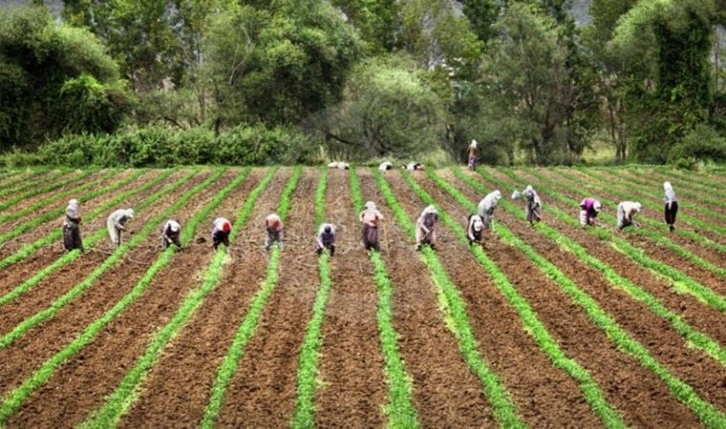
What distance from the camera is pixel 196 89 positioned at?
42625 millimetres

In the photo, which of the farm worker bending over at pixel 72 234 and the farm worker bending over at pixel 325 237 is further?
the farm worker bending over at pixel 72 234

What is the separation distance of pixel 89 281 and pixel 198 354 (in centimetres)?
500

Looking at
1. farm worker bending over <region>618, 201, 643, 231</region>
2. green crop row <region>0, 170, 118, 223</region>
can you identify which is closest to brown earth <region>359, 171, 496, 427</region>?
farm worker bending over <region>618, 201, 643, 231</region>

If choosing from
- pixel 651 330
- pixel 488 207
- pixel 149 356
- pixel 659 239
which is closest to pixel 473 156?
pixel 659 239

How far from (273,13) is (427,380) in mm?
34887

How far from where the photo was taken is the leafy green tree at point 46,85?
36.2 m

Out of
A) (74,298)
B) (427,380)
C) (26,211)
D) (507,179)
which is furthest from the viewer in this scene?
(507,179)

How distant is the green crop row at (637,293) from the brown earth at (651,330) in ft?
0.43

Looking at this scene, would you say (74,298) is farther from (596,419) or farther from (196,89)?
(196,89)

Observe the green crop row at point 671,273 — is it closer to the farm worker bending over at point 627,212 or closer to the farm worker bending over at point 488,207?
the farm worker bending over at point 627,212

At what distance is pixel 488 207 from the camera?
59.6 ft

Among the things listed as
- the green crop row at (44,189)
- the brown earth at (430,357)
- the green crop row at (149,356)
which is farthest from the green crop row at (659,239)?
the green crop row at (44,189)

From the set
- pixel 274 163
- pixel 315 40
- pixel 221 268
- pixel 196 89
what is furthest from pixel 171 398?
pixel 196 89

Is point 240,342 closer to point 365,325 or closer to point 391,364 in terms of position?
point 365,325
